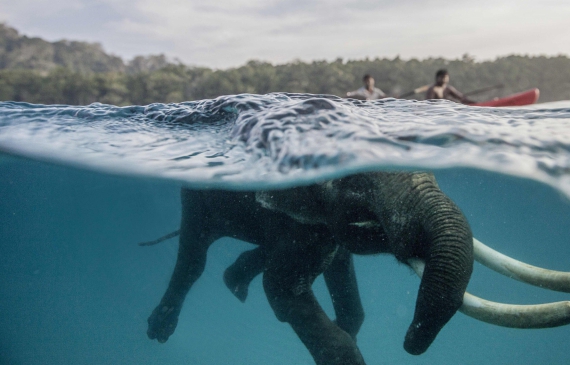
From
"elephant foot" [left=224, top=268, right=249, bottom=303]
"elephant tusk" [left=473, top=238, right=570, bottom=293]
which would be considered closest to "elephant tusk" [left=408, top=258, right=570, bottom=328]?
"elephant tusk" [left=473, top=238, right=570, bottom=293]

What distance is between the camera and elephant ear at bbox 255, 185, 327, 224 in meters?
3.97

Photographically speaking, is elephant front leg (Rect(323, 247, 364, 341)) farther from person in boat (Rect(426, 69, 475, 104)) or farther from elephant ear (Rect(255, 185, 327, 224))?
person in boat (Rect(426, 69, 475, 104))

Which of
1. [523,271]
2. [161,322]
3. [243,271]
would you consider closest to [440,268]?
[523,271]

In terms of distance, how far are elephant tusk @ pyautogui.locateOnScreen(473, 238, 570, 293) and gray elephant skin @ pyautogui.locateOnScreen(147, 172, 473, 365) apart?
91 cm

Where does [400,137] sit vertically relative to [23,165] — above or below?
above

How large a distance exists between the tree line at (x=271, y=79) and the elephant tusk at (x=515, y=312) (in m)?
23.1

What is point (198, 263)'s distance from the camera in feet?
19.7

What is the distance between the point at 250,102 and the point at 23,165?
19.3ft

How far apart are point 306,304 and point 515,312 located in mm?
1818

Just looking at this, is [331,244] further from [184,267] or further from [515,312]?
[184,267]

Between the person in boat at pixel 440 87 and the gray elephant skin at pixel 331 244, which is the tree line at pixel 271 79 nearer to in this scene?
the person in boat at pixel 440 87

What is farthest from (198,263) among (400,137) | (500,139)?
(500,139)

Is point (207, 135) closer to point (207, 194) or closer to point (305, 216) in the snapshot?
point (207, 194)

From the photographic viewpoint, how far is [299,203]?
4.18m
